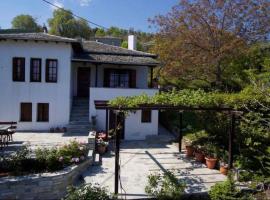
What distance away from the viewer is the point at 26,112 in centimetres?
1791

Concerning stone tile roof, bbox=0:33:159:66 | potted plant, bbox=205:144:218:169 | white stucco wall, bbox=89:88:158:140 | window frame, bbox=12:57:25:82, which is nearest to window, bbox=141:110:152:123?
white stucco wall, bbox=89:88:158:140

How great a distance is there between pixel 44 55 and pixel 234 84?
15.8 meters

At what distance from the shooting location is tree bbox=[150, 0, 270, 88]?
19.7 metres

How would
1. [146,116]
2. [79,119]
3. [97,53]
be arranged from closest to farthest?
[79,119]
[146,116]
[97,53]

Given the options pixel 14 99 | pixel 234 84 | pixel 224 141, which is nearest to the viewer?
pixel 224 141

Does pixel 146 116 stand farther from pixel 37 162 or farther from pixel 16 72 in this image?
pixel 37 162

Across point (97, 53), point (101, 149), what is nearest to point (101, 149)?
point (101, 149)

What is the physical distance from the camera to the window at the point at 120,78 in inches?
834

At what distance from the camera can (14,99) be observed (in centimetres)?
1770

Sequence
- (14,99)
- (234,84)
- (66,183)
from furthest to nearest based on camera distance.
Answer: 1. (234,84)
2. (14,99)
3. (66,183)

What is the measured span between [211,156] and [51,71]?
37.1ft

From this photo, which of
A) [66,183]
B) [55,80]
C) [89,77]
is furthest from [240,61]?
[66,183]

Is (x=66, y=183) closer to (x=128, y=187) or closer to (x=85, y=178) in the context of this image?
(x=85, y=178)

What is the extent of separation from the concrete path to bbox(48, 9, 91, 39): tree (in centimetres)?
3893
